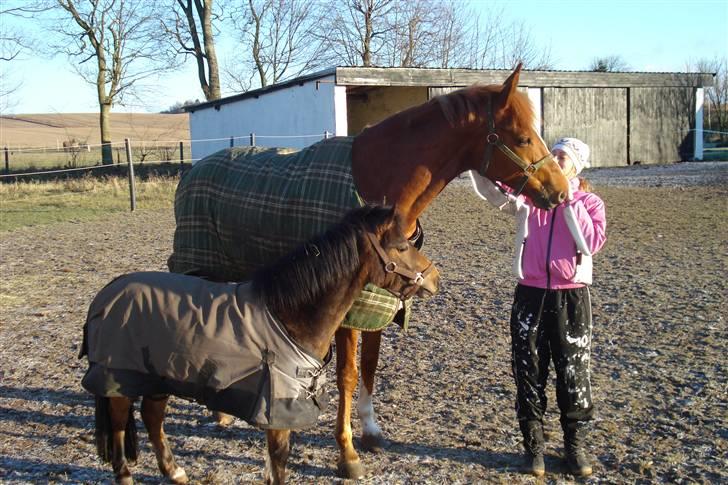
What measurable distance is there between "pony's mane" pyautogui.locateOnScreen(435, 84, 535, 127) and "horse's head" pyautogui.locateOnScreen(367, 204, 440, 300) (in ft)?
2.18

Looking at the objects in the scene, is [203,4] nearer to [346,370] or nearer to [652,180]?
[652,180]

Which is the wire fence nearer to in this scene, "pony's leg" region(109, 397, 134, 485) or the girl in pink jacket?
"pony's leg" region(109, 397, 134, 485)

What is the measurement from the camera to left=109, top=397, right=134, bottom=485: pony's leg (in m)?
3.07

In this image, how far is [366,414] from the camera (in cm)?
371

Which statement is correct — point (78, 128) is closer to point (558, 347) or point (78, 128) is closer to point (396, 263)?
point (396, 263)

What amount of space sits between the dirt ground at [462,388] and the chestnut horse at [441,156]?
0.60 meters

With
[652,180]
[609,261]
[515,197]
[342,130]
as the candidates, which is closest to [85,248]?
[609,261]

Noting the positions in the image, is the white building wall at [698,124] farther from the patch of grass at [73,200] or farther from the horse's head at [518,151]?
the horse's head at [518,151]

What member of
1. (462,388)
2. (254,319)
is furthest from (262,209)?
(462,388)

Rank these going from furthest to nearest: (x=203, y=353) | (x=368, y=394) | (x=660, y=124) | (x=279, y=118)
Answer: (x=660, y=124)
(x=279, y=118)
(x=368, y=394)
(x=203, y=353)

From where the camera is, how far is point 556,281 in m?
3.29

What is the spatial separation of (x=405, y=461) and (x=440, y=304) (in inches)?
123

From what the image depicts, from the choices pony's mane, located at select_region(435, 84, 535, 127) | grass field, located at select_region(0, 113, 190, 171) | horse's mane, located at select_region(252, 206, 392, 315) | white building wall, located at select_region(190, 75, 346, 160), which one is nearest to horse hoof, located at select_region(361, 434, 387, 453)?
horse's mane, located at select_region(252, 206, 392, 315)

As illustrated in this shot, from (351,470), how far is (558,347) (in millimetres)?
1282
